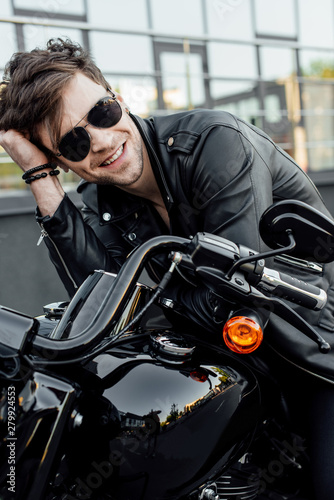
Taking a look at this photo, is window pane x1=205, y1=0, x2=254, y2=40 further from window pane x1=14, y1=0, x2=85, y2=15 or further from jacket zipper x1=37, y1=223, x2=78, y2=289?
jacket zipper x1=37, y1=223, x2=78, y2=289

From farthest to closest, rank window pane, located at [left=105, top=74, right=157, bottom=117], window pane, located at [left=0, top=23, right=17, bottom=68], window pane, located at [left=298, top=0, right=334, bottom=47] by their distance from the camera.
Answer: window pane, located at [left=298, top=0, right=334, bottom=47] → window pane, located at [left=105, top=74, right=157, bottom=117] → window pane, located at [left=0, top=23, right=17, bottom=68]

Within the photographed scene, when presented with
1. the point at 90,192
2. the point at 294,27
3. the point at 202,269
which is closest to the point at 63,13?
the point at 294,27

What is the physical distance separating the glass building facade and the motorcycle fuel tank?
117 inches

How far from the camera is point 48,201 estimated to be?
1.53 meters

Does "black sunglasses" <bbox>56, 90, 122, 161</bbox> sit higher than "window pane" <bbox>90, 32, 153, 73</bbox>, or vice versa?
"window pane" <bbox>90, 32, 153, 73</bbox>

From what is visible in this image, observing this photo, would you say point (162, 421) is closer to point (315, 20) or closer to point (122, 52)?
point (122, 52)

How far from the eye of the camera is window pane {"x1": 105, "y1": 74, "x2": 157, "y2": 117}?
4504 mm

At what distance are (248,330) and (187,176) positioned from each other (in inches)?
25.6

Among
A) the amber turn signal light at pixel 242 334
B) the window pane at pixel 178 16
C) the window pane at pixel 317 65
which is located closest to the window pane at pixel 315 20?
the window pane at pixel 317 65

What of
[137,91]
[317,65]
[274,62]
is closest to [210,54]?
[274,62]

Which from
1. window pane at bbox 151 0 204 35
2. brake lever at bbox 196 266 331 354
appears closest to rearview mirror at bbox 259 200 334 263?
brake lever at bbox 196 266 331 354

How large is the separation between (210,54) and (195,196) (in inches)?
231

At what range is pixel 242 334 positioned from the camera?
1.05m

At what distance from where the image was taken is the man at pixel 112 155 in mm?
1411
